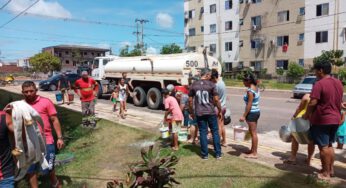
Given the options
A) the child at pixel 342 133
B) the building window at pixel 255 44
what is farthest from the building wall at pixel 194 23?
the child at pixel 342 133

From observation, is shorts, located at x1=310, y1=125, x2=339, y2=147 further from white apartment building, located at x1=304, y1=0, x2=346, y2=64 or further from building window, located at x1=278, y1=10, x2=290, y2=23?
building window, located at x1=278, y1=10, x2=290, y2=23

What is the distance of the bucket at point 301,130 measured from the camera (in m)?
5.08

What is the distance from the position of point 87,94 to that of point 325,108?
21.6 feet

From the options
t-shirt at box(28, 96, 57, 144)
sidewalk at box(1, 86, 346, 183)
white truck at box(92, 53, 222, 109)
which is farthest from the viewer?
white truck at box(92, 53, 222, 109)

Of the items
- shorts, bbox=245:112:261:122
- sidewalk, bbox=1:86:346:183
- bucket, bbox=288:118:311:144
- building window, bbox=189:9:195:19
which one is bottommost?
sidewalk, bbox=1:86:346:183

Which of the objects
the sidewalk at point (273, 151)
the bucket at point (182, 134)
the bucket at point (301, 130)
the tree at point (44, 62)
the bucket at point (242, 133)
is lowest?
the sidewalk at point (273, 151)

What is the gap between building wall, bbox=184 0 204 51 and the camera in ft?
158

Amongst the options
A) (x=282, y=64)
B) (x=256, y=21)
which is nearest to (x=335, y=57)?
(x=282, y=64)

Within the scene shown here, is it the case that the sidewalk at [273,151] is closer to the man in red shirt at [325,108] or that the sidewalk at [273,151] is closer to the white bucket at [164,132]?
the man in red shirt at [325,108]

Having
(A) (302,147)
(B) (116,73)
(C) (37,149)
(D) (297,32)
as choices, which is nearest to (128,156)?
(C) (37,149)

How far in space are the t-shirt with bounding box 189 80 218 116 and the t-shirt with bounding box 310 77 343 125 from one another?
185 cm

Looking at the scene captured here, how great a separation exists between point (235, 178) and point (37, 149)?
3063 millimetres

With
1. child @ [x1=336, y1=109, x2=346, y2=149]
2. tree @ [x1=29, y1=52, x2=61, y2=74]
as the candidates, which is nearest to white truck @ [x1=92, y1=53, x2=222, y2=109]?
child @ [x1=336, y1=109, x2=346, y2=149]

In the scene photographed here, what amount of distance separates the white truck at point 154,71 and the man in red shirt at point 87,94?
11.7 ft
